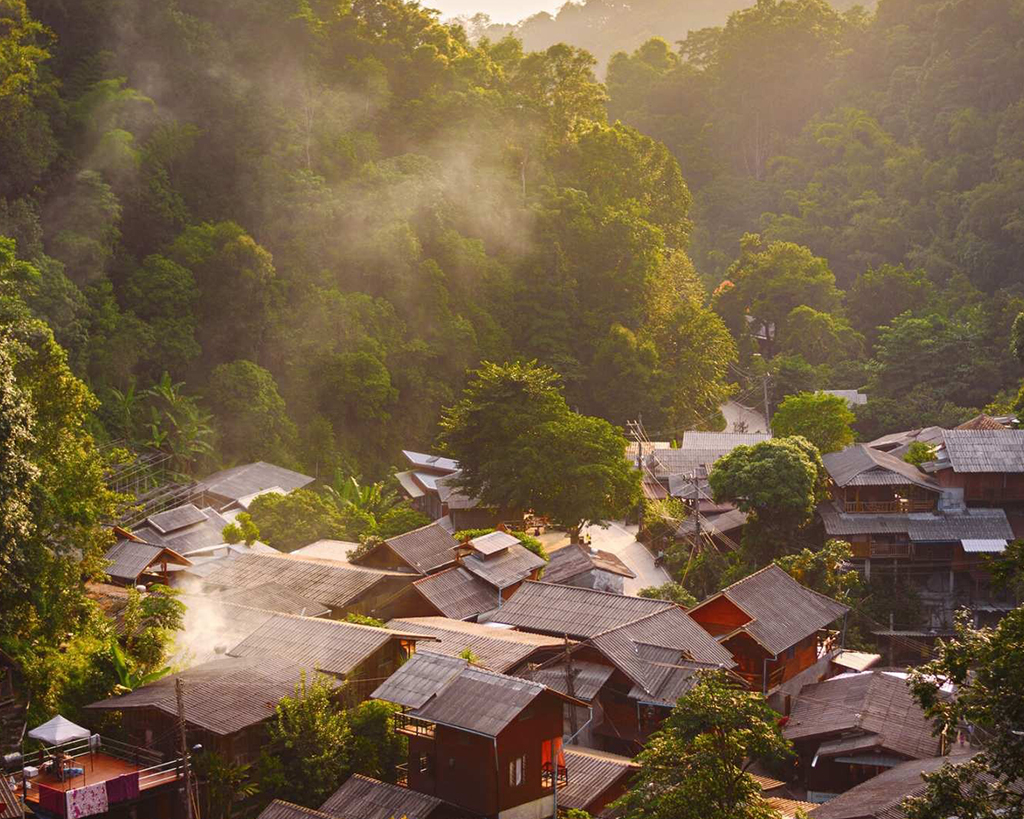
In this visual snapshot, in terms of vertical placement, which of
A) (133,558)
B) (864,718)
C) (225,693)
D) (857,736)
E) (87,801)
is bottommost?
(857,736)

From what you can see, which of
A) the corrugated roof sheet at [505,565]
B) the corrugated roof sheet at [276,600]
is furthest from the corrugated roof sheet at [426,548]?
the corrugated roof sheet at [276,600]

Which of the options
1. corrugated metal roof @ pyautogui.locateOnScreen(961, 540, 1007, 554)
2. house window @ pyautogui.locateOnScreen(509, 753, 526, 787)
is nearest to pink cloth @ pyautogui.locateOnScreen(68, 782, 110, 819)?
house window @ pyautogui.locateOnScreen(509, 753, 526, 787)

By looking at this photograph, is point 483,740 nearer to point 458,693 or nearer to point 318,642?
point 458,693

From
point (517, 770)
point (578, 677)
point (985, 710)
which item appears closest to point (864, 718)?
point (578, 677)

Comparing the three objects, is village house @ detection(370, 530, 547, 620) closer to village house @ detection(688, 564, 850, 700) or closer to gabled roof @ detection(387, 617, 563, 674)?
gabled roof @ detection(387, 617, 563, 674)

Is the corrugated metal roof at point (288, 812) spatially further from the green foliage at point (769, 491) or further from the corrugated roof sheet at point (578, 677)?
the green foliage at point (769, 491)
